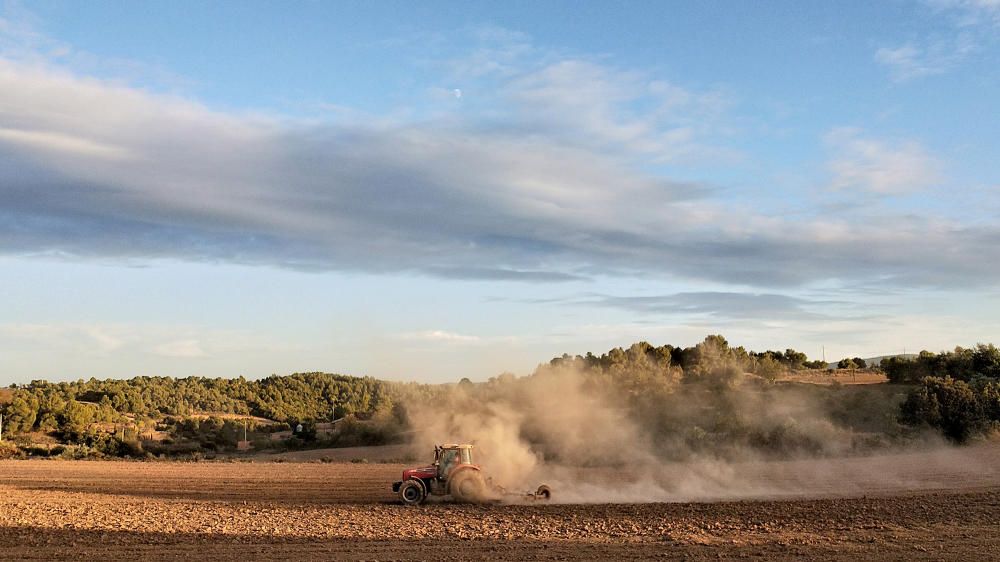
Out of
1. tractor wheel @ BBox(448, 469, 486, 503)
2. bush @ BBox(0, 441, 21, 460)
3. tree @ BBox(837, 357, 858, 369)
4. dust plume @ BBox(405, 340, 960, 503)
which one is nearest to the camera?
tractor wheel @ BBox(448, 469, 486, 503)

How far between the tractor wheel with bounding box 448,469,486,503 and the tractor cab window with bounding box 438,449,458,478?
0.42 m

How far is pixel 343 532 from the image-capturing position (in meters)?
19.8

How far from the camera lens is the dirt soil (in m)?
17.2

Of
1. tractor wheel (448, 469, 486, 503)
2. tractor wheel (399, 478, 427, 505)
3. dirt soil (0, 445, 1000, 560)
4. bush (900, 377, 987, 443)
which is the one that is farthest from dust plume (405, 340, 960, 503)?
dirt soil (0, 445, 1000, 560)

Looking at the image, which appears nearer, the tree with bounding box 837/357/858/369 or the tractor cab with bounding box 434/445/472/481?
the tractor cab with bounding box 434/445/472/481

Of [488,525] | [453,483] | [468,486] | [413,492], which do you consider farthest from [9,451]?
[488,525]

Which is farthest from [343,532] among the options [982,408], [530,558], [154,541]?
[982,408]

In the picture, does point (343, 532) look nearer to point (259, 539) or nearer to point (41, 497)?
point (259, 539)

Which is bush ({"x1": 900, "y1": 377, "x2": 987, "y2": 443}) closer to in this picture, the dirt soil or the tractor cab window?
the dirt soil

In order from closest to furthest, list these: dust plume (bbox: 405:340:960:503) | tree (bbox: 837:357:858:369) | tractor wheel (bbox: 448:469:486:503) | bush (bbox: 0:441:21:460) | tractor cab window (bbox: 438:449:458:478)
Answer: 1. tractor wheel (bbox: 448:469:486:503)
2. tractor cab window (bbox: 438:449:458:478)
3. dust plume (bbox: 405:340:960:503)
4. bush (bbox: 0:441:21:460)
5. tree (bbox: 837:357:858:369)

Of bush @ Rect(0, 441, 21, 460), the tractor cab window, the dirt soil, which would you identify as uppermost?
the tractor cab window

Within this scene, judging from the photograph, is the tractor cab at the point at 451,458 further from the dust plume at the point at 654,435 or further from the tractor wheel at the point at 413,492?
the dust plume at the point at 654,435

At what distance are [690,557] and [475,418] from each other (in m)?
20.0

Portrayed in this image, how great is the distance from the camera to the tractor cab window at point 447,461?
83.8 ft
